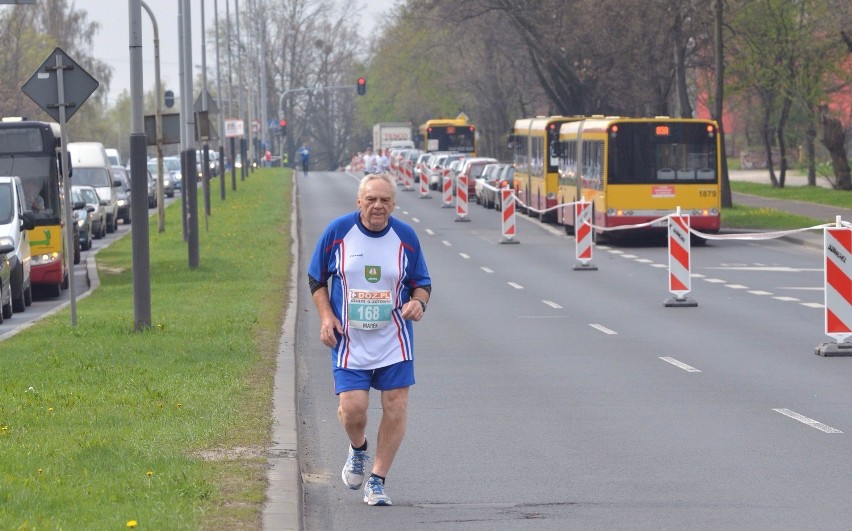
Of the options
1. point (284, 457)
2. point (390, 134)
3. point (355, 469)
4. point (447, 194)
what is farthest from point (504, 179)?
point (390, 134)

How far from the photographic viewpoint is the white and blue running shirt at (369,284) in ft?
26.8

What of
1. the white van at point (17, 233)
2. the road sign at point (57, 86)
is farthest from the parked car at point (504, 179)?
the road sign at point (57, 86)

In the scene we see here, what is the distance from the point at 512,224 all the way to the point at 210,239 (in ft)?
21.3

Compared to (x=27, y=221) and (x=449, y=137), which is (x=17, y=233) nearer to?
(x=27, y=221)

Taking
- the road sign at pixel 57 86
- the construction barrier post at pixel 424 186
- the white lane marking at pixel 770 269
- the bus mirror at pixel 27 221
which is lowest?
the construction barrier post at pixel 424 186

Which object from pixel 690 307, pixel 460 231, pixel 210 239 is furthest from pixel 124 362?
pixel 460 231

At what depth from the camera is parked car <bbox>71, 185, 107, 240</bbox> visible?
41.0 metres

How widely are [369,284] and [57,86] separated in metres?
10.6

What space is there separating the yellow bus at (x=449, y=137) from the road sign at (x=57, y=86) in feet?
213

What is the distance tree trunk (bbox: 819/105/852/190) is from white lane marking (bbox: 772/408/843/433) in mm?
41310

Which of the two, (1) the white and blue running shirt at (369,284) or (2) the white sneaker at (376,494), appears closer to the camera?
(1) the white and blue running shirt at (369,284)

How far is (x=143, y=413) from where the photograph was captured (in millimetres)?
10523

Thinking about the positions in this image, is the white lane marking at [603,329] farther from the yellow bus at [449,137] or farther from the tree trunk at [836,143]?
the yellow bus at [449,137]

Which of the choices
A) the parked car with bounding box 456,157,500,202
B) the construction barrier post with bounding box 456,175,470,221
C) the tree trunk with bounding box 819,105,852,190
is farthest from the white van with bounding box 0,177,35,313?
the parked car with bounding box 456,157,500,202
